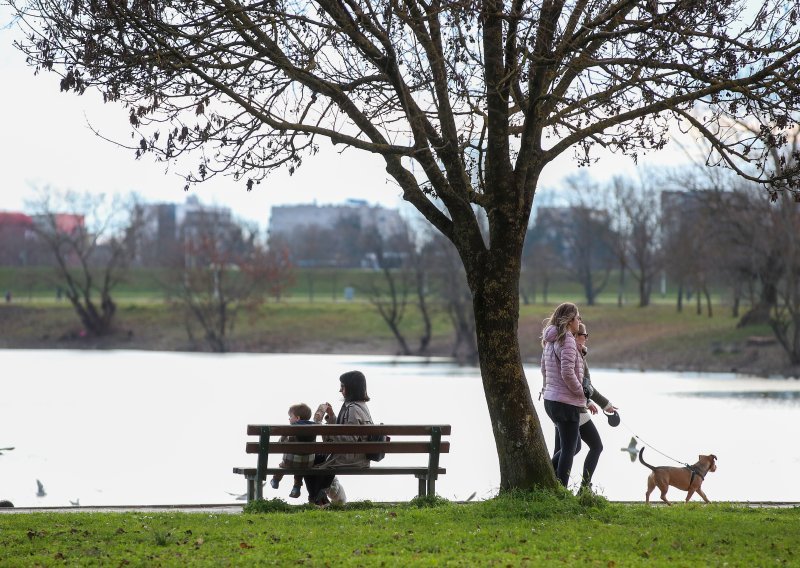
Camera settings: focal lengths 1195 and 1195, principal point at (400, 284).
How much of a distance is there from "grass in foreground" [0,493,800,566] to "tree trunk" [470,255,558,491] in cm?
30

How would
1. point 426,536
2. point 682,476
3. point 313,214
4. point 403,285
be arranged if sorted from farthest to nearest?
point 313,214 < point 403,285 < point 682,476 < point 426,536

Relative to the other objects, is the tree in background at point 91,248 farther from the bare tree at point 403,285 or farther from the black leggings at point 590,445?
the black leggings at point 590,445

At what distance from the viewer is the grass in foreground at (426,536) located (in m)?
8.04

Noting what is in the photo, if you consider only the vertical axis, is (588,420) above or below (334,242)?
below

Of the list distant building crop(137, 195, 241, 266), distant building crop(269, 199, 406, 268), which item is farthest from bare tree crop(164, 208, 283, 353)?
distant building crop(269, 199, 406, 268)

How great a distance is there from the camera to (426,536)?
29.2 ft

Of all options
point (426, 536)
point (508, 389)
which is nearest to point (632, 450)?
point (508, 389)

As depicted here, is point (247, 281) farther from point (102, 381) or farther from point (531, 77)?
point (531, 77)

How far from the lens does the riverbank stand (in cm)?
4662

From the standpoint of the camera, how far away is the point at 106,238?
234ft

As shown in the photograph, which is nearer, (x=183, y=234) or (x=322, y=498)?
(x=322, y=498)

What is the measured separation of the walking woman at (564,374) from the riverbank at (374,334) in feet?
107

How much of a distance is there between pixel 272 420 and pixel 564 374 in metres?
15.3

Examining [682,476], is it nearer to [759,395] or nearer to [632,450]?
[632,450]
